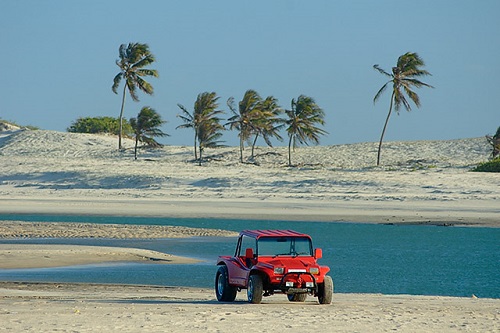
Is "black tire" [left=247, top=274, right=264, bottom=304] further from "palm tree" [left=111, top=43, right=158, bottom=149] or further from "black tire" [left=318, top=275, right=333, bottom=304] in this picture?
"palm tree" [left=111, top=43, right=158, bottom=149]

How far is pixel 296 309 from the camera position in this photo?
13.8 meters

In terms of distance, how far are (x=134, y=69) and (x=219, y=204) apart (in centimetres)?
3164

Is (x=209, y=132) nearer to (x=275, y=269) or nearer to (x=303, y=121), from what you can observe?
(x=303, y=121)

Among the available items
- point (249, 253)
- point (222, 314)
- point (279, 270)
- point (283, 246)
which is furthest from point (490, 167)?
point (222, 314)

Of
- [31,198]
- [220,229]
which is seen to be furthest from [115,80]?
[220,229]

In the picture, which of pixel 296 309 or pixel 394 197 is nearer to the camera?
pixel 296 309

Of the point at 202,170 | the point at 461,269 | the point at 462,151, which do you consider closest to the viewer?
the point at 461,269

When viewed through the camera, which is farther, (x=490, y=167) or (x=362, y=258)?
(x=490, y=167)

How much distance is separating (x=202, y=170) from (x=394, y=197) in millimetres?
14748

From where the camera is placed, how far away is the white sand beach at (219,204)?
1213 cm

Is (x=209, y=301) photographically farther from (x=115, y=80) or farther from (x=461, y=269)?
(x=115, y=80)

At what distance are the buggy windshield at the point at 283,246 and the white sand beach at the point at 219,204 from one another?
82 cm

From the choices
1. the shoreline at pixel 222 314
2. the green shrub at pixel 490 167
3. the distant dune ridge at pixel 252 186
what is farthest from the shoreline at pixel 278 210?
the shoreline at pixel 222 314

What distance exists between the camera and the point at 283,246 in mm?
15047
